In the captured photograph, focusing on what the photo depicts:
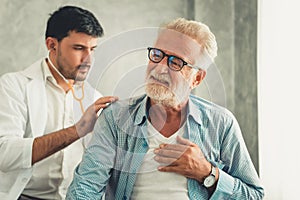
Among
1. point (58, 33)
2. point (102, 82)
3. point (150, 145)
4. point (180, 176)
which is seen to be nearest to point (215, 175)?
point (180, 176)

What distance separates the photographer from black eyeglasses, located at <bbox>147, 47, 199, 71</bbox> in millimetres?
1893

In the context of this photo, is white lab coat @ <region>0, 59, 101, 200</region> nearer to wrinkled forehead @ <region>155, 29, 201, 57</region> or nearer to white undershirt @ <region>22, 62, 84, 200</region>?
white undershirt @ <region>22, 62, 84, 200</region>

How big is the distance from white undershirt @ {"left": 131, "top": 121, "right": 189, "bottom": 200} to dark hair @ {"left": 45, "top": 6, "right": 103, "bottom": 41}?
A: 840 mm

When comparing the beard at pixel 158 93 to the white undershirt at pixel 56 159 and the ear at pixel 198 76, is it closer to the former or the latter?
the ear at pixel 198 76

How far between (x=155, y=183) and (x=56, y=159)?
2.35 ft

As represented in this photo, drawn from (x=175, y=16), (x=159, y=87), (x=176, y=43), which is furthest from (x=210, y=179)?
(x=175, y=16)

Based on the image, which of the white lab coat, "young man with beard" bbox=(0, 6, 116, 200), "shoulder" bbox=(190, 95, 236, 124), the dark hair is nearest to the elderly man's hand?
"shoulder" bbox=(190, 95, 236, 124)

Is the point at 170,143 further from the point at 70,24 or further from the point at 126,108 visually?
the point at 70,24

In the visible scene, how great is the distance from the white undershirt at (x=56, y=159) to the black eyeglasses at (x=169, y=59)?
58 centimetres

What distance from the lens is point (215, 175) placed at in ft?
6.30

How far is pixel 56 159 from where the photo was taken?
8.16 ft

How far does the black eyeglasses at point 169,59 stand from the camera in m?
1.89

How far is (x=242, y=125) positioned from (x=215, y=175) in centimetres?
116

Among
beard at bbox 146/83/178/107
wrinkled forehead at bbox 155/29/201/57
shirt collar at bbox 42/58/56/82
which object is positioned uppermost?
wrinkled forehead at bbox 155/29/201/57
